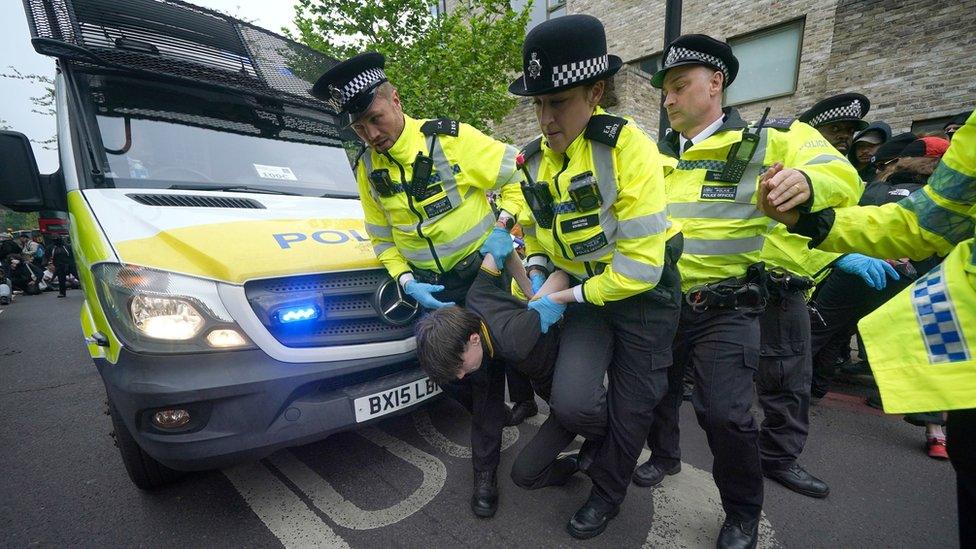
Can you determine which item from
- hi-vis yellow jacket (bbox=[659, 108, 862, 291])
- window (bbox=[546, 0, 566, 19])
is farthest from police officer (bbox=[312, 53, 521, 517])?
window (bbox=[546, 0, 566, 19])

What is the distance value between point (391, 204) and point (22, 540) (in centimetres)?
223

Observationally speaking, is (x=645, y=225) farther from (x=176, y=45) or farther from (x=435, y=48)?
(x=435, y=48)

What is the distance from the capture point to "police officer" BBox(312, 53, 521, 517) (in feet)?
6.33

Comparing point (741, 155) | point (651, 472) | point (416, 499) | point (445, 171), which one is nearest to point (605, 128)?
point (741, 155)

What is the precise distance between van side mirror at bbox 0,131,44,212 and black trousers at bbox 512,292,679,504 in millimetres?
2981

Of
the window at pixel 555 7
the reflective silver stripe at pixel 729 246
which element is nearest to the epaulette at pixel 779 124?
the reflective silver stripe at pixel 729 246

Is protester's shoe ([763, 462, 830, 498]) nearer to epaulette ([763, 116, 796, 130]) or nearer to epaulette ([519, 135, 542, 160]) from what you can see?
epaulette ([763, 116, 796, 130])

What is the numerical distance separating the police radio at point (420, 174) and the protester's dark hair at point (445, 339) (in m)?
0.60

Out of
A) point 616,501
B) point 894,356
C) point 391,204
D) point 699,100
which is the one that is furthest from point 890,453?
point 391,204

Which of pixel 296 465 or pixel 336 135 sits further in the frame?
pixel 336 135

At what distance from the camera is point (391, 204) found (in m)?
2.04

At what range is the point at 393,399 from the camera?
192cm

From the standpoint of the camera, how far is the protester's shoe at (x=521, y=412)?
2771 mm

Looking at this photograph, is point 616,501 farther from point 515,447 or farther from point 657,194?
point 657,194
